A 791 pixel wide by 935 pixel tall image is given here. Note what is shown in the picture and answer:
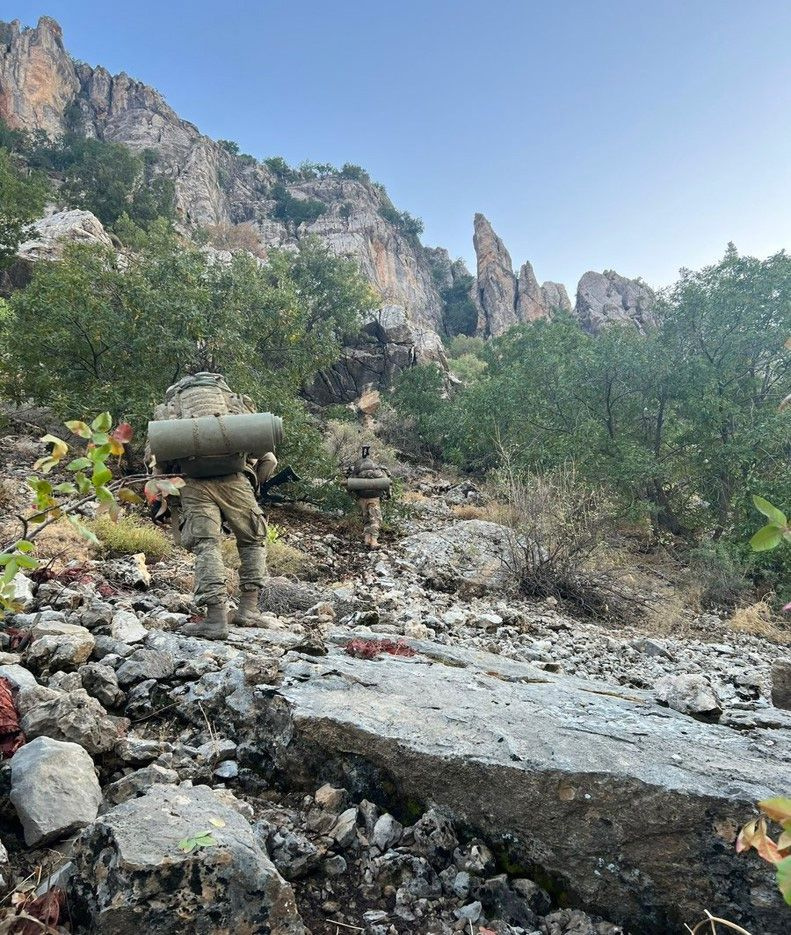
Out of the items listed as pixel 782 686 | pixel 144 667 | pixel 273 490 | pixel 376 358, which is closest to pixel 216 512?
pixel 144 667

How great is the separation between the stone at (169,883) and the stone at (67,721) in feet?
2.03

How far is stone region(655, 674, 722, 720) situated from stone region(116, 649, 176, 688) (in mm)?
2476

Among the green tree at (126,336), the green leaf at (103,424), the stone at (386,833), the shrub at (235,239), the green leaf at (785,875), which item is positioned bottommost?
the stone at (386,833)

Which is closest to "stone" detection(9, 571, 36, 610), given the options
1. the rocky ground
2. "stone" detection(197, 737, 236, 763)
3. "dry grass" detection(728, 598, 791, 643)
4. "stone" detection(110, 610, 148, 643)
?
the rocky ground

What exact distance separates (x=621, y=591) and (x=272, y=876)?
7035 mm

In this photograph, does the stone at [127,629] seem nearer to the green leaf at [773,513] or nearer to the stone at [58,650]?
the stone at [58,650]

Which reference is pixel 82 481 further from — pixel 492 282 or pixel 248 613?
pixel 492 282

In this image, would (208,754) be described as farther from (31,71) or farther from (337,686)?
(31,71)

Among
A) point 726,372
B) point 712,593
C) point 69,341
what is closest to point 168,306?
point 69,341

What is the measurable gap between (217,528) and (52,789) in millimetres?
2450

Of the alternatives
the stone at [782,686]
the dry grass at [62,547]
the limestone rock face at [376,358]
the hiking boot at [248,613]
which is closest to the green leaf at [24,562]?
the hiking boot at [248,613]

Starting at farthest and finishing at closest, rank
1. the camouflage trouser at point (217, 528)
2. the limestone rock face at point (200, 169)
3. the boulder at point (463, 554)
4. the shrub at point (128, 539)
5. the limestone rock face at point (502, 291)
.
→ the limestone rock face at point (502, 291) < the limestone rock face at point (200, 169) < the boulder at point (463, 554) < the shrub at point (128, 539) < the camouflage trouser at point (217, 528)

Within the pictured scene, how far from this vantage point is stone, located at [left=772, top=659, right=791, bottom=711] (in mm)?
3096

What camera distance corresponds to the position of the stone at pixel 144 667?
8.31 ft
